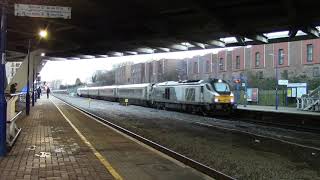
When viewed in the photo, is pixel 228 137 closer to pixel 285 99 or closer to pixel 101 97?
pixel 285 99

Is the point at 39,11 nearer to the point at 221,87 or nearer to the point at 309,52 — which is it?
the point at 221,87

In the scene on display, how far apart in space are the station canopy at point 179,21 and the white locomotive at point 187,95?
140 inches

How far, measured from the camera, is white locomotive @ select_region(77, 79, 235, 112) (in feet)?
113

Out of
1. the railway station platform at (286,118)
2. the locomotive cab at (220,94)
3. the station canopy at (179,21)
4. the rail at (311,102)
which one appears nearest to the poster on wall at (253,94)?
the rail at (311,102)

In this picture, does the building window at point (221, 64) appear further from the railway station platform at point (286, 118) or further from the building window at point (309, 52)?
the railway station platform at point (286, 118)

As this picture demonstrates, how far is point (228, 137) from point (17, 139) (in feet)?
25.9

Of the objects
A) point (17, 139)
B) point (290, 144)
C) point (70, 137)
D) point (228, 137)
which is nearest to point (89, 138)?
point (70, 137)

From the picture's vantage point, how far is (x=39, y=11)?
11.7 meters

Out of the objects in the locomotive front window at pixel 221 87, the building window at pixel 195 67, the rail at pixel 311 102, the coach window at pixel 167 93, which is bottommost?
the rail at pixel 311 102

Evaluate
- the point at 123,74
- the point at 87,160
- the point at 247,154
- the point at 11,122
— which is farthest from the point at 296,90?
the point at 123,74

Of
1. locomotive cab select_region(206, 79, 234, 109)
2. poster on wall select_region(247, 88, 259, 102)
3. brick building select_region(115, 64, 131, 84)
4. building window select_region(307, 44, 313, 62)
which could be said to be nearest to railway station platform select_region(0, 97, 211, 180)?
locomotive cab select_region(206, 79, 234, 109)

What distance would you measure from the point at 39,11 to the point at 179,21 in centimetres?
1340

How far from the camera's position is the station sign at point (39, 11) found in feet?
37.6

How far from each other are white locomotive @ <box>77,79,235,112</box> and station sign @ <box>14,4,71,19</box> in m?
23.2
